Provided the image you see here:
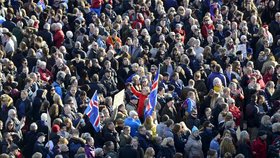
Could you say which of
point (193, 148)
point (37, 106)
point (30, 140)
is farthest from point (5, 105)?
point (193, 148)

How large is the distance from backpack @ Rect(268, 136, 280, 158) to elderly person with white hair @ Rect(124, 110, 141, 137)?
9.90 ft

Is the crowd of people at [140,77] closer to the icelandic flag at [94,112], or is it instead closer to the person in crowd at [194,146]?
the person in crowd at [194,146]

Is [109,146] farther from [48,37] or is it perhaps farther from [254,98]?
[48,37]

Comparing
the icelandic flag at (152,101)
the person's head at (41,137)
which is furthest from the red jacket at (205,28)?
the person's head at (41,137)

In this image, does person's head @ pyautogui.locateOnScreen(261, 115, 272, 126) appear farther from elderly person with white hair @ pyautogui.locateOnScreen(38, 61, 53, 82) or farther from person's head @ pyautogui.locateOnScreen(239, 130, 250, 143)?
elderly person with white hair @ pyautogui.locateOnScreen(38, 61, 53, 82)

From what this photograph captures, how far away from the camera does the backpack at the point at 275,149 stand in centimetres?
2520

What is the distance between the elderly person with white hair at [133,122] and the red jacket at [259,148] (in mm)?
2671

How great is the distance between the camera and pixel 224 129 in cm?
2620

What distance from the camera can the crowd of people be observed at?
25.7 metres

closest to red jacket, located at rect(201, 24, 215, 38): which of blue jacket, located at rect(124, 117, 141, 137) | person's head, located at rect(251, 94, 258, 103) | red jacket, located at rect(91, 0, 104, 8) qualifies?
red jacket, located at rect(91, 0, 104, 8)

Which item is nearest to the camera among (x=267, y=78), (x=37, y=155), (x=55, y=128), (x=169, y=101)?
(x=37, y=155)

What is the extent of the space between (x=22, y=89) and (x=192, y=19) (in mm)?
7002

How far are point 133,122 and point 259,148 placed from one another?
114 inches

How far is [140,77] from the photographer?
2925 cm
